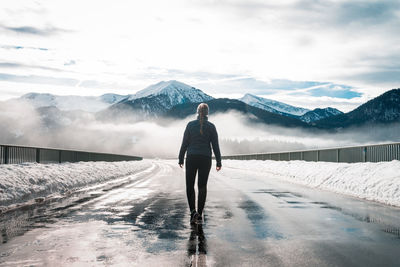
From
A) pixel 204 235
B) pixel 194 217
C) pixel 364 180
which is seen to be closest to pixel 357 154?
pixel 364 180

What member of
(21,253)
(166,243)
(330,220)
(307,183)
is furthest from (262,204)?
(307,183)

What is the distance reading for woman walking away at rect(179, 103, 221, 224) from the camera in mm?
8102

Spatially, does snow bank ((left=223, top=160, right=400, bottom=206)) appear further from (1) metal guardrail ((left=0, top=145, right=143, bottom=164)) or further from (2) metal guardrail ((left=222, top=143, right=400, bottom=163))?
(1) metal guardrail ((left=0, top=145, right=143, bottom=164))

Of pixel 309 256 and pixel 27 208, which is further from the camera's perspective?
pixel 27 208

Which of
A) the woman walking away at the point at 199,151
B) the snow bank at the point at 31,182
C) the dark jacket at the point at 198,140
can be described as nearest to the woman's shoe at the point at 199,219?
the woman walking away at the point at 199,151

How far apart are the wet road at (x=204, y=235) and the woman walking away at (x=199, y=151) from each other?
0.54 meters

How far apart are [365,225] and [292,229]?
151cm

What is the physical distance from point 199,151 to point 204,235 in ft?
6.58

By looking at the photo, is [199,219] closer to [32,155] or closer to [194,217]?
[194,217]

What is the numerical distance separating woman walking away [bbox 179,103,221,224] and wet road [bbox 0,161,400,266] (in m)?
0.54

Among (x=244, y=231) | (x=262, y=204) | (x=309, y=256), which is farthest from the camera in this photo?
(x=262, y=204)

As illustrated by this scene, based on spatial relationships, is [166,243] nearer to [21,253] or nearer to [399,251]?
[21,253]

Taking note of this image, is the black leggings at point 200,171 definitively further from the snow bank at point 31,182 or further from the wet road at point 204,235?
the snow bank at point 31,182

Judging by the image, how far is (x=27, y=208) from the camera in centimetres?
984
